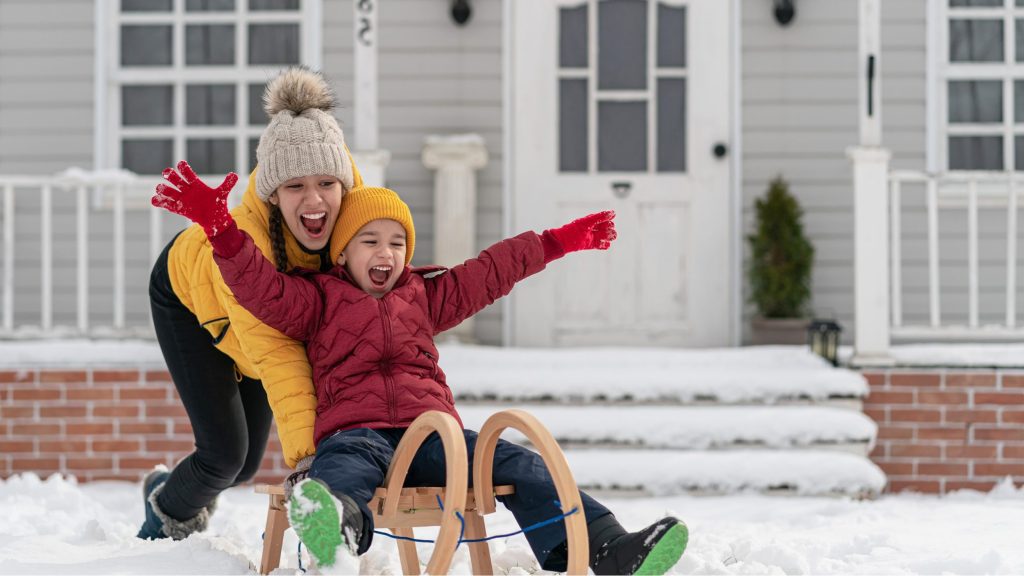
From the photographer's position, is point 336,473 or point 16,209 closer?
A: point 336,473

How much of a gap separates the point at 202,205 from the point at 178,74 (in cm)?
447

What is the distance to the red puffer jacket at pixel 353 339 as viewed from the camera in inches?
99.5

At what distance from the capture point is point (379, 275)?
2662 millimetres

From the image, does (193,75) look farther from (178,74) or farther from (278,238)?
(278,238)

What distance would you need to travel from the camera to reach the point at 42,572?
2836 mm

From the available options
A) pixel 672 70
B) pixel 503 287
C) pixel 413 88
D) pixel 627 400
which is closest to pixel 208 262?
pixel 503 287

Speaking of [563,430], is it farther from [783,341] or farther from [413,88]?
[413,88]

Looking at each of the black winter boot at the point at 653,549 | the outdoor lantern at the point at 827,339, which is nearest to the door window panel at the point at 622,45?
the outdoor lantern at the point at 827,339

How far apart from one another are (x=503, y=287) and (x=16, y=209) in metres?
4.61

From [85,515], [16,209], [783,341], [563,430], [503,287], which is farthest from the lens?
[16,209]

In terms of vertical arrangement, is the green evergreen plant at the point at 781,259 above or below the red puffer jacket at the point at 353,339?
above

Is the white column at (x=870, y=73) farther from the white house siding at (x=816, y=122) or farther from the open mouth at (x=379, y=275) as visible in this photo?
the open mouth at (x=379, y=275)

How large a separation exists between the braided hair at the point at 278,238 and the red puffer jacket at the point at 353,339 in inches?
2.2

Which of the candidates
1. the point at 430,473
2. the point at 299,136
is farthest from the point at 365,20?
the point at 430,473
